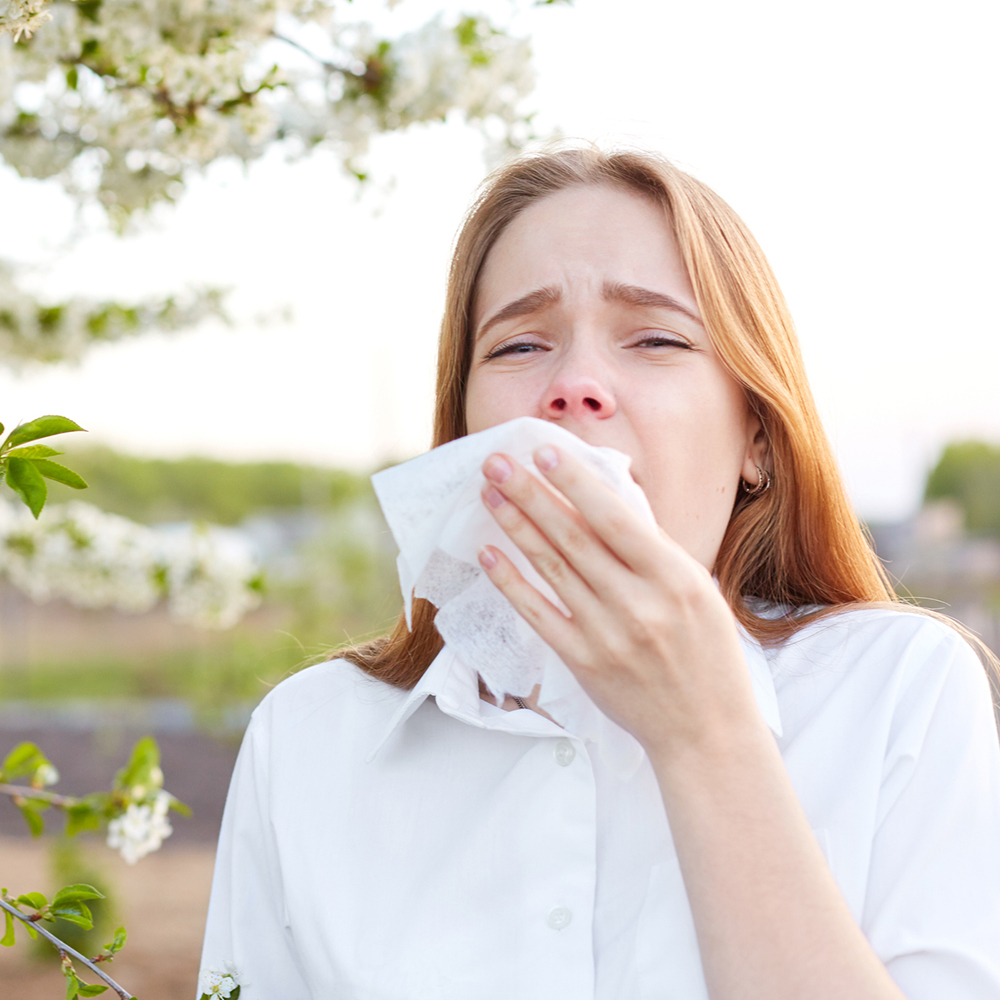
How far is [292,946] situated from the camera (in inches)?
55.9

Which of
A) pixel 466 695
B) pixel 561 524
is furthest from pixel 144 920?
pixel 561 524

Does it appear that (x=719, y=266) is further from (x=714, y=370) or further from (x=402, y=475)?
(x=402, y=475)

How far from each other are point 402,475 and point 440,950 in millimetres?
611

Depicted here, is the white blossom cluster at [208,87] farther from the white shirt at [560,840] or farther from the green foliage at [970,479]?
the green foliage at [970,479]

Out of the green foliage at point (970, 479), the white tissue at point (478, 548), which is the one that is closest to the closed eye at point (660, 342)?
the white tissue at point (478, 548)

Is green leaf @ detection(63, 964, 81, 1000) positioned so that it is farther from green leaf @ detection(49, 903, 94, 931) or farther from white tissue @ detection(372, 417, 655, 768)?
white tissue @ detection(372, 417, 655, 768)

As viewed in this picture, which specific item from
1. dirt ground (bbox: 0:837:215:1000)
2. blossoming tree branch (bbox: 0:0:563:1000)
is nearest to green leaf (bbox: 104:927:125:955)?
blossoming tree branch (bbox: 0:0:563:1000)

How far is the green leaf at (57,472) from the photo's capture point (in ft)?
3.13

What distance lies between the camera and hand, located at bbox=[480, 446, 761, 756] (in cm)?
102

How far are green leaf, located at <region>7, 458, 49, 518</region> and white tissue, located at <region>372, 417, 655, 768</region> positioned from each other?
1.23 ft

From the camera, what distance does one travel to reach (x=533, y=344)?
143 centimetres

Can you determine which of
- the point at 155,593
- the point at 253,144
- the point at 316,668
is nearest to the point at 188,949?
the point at 155,593

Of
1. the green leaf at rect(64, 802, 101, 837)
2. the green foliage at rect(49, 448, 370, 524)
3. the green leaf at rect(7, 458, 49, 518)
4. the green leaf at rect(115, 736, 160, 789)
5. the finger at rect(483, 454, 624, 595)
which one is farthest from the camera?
the green foliage at rect(49, 448, 370, 524)

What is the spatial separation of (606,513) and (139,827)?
119cm
